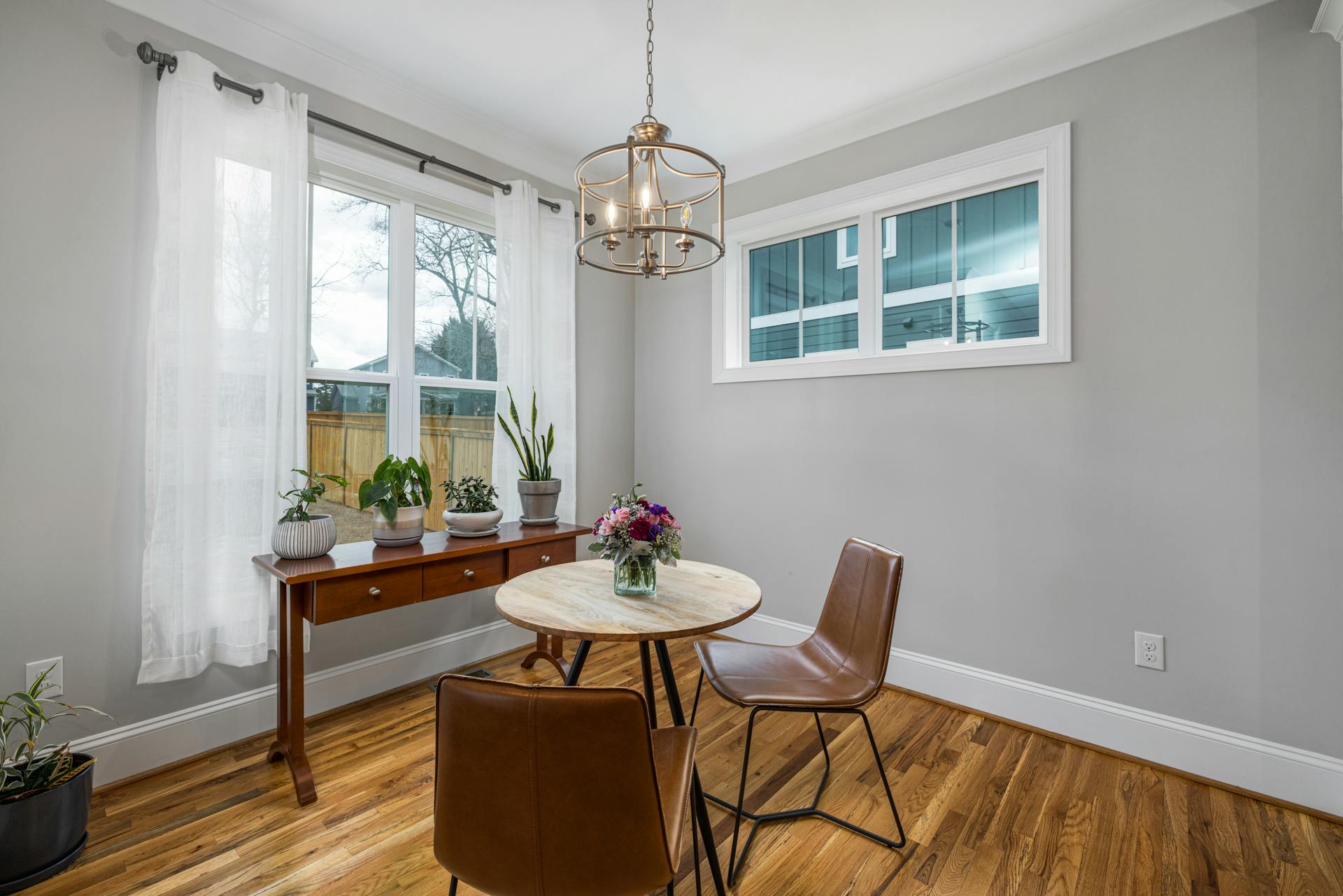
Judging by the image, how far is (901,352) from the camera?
9.01ft

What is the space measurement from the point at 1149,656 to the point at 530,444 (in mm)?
2714

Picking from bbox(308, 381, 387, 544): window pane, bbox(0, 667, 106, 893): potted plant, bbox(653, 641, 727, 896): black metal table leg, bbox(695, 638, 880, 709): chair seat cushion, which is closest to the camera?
bbox(653, 641, 727, 896): black metal table leg

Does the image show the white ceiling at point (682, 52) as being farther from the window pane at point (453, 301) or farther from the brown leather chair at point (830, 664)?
the brown leather chair at point (830, 664)

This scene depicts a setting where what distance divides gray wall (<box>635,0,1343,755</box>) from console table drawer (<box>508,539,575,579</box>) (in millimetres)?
1308

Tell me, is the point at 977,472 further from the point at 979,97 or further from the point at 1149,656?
the point at 979,97

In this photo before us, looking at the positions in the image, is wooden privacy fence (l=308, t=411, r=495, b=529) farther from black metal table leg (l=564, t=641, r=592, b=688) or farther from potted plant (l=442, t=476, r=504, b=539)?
black metal table leg (l=564, t=641, r=592, b=688)

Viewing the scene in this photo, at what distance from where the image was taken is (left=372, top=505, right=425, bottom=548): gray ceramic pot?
2.31 m

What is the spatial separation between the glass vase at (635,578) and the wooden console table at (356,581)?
33.0 inches

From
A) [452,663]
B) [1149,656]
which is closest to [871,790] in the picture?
[1149,656]

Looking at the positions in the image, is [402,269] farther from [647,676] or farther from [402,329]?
[647,676]

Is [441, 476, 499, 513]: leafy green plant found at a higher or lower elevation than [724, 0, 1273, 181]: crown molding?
lower

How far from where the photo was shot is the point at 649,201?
5.59 feet

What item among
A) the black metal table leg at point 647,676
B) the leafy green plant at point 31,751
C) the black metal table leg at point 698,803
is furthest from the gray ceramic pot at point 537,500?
the leafy green plant at point 31,751

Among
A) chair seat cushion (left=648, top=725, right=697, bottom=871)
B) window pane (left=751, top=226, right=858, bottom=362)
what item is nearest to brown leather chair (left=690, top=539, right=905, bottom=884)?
chair seat cushion (left=648, top=725, right=697, bottom=871)
